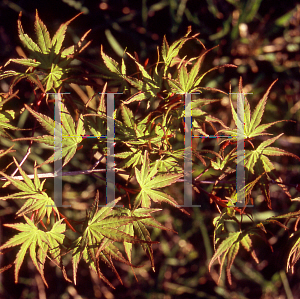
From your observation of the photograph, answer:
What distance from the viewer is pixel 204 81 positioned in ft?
4.49

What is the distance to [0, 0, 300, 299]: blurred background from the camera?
1.36 meters

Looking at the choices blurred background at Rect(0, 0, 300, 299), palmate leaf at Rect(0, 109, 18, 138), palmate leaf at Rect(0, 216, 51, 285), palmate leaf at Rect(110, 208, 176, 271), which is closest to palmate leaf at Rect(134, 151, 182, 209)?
palmate leaf at Rect(110, 208, 176, 271)

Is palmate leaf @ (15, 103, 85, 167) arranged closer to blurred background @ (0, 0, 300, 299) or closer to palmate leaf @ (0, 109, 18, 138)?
palmate leaf @ (0, 109, 18, 138)

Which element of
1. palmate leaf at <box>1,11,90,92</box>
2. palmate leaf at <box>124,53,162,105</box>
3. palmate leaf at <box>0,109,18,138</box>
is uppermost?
palmate leaf at <box>1,11,90,92</box>

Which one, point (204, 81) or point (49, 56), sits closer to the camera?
point (49, 56)

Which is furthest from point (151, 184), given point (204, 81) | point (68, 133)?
point (204, 81)

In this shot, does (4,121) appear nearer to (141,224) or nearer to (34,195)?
(34,195)

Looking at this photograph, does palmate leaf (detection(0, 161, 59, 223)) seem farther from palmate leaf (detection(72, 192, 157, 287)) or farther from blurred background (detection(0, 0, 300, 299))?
blurred background (detection(0, 0, 300, 299))

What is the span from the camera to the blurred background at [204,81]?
1.36m

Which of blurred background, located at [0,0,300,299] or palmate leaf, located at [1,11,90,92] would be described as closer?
palmate leaf, located at [1,11,90,92]

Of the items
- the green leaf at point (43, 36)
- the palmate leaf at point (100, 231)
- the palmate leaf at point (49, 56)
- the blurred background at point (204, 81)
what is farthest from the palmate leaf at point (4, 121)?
the blurred background at point (204, 81)

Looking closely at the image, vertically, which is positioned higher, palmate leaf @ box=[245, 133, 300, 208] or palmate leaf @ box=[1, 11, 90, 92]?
palmate leaf @ box=[1, 11, 90, 92]

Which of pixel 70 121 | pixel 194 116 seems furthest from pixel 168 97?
pixel 70 121

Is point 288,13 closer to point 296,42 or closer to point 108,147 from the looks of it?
point 296,42
